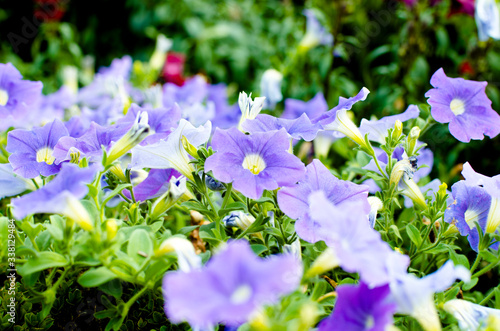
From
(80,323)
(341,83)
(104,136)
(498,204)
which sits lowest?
(341,83)

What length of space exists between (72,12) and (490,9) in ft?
8.80

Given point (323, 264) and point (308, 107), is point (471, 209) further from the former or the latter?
point (308, 107)

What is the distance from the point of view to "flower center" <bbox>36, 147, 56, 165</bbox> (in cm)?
92

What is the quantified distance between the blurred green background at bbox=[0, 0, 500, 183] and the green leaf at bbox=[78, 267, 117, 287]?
98 centimetres

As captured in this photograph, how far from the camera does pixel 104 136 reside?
899 millimetres

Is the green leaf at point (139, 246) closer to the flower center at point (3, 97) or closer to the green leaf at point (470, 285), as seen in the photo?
the green leaf at point (470, 285)

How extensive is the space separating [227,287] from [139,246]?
0.25 meters

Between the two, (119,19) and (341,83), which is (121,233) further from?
(119,19)

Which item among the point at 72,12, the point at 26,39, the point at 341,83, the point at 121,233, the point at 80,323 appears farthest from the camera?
the point at 72,12

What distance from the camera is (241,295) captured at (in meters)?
0.51

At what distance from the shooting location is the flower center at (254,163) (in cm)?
82

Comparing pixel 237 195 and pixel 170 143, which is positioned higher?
pixel 170 143

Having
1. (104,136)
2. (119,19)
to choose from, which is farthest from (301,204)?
(119,19)

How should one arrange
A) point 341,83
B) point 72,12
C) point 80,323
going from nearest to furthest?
point 80,323, point 341,83, point 72,12
